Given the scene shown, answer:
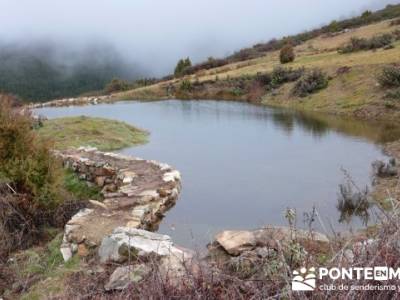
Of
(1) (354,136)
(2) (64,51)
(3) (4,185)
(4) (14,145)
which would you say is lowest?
(1) (354,136)

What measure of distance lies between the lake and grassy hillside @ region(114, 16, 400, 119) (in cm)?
186

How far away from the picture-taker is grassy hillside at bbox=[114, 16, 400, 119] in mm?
20256

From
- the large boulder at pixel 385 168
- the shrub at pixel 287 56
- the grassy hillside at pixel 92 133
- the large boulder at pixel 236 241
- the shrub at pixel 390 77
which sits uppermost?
the shrub at pixel 287 56

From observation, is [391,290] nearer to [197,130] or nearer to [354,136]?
[354,136]

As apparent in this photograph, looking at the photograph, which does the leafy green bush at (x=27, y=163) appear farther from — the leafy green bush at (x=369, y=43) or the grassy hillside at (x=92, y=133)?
the leafy green bush at (x=369, y=43)

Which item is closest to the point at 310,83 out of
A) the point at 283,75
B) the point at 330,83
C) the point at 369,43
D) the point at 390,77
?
the point at 330,83

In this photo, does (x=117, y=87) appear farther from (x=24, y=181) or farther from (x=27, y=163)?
(x=24, y=181)

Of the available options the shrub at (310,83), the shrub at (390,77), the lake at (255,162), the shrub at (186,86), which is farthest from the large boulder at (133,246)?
the shrub at (186,86)

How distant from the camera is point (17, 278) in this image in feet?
18.6

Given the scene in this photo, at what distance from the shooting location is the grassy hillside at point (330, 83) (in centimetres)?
2026

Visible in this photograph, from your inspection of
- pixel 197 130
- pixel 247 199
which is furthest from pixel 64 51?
pixel 247 199

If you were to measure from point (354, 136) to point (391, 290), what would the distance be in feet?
42.2

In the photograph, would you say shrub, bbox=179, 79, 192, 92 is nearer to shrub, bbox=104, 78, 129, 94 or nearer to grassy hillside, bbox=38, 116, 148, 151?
shrub, bbox=104, 78, 129, 94

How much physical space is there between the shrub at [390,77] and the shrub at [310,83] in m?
3.87
